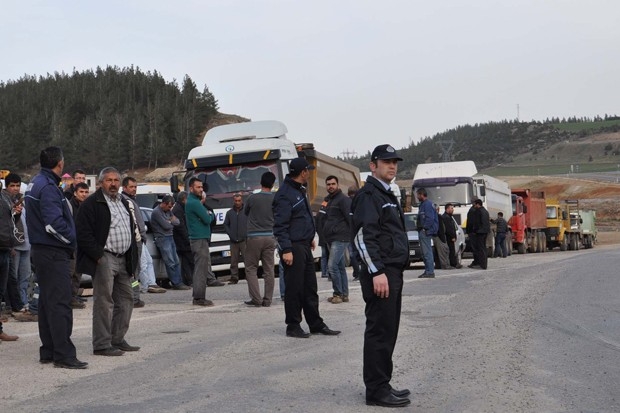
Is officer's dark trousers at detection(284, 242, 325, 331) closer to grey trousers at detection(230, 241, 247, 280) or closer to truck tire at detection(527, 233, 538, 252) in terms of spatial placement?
grey trousers at detection(230, 241, 247, 280)

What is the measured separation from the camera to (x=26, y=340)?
34.0 ft

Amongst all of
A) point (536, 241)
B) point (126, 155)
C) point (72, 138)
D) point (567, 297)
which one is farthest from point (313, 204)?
point (72, 138)

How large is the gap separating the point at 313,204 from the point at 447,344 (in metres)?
15.2

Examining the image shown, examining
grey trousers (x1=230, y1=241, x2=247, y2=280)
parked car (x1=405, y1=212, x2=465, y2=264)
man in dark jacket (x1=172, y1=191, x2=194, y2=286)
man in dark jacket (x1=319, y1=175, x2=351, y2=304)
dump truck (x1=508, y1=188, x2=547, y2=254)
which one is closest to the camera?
man in dark jacket (x1=319, y1=175, x2=351, y2=304)

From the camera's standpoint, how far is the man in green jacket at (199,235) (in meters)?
13.5

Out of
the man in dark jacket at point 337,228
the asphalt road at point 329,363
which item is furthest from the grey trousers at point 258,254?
the man in dark jacket at point 337,228

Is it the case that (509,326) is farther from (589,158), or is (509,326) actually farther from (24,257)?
(589,158)

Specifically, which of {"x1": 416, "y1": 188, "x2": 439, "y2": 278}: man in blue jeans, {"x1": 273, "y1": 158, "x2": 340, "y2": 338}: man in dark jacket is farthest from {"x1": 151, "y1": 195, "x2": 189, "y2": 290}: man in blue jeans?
{"x1": 273, "y1": 158, "x2": 340, "y2": 338}: man in dark jacket

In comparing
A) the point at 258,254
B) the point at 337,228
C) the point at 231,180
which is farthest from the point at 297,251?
the point at 231,180

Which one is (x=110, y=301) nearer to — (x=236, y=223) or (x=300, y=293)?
(x=300, y=293)

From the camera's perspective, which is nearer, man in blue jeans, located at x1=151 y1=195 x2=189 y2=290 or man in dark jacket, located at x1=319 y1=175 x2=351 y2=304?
man in dark jacket, located at x1=319 y1=175 x2=351 y2=304

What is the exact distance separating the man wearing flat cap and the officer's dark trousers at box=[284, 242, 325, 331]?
144 inches

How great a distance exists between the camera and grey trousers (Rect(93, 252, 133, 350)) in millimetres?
8883

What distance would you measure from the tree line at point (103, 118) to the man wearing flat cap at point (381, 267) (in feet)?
275
